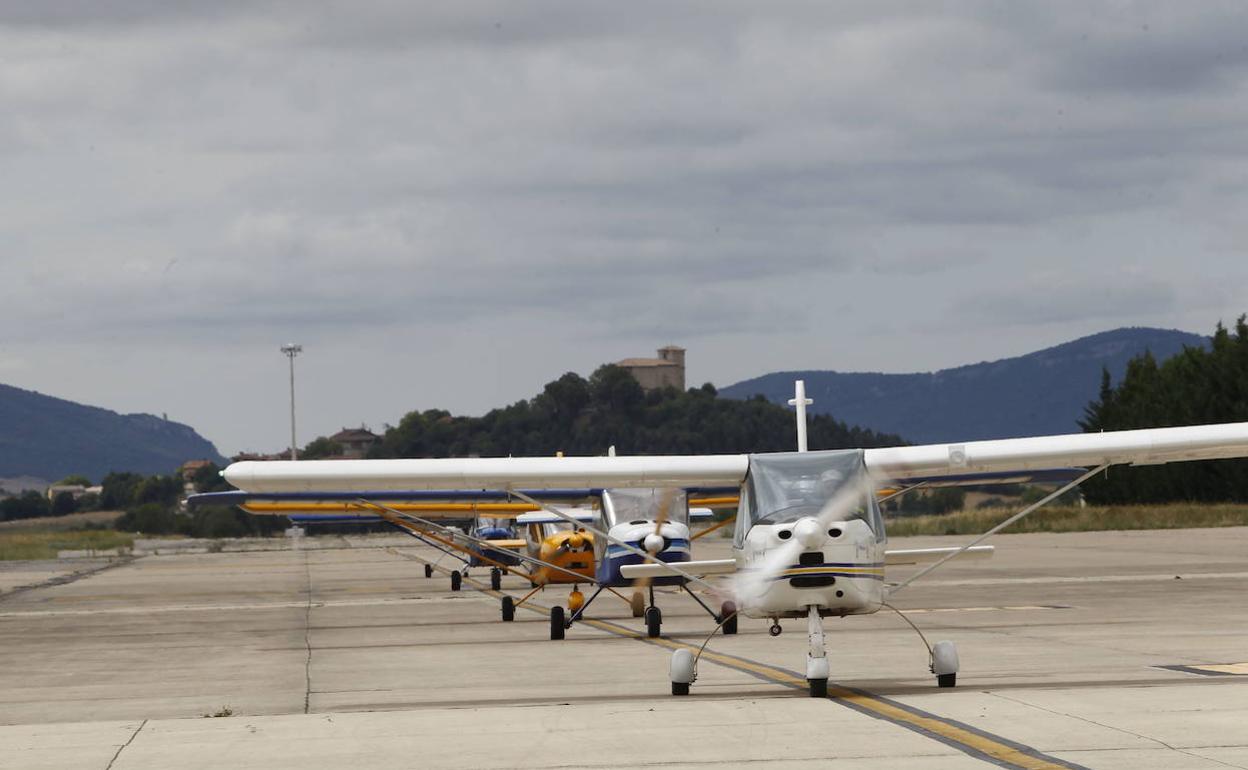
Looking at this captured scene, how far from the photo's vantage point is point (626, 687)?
1354 cm

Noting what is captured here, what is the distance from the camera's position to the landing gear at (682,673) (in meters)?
12.5

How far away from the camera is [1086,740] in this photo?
30.2 ft

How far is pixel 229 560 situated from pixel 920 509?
76.5 meters

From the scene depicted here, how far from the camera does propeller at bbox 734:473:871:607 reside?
11.4 m

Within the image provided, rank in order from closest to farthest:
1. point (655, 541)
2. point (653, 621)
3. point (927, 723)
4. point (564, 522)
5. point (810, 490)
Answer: point (927, 723)
point (810, 490)
point (655, 541)
point (653, 621)
point (564, 522)

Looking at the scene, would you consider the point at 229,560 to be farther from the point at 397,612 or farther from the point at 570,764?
the point at 570,764

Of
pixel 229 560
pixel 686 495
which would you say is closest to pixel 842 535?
pixel 686 495

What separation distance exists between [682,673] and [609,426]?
142 metres

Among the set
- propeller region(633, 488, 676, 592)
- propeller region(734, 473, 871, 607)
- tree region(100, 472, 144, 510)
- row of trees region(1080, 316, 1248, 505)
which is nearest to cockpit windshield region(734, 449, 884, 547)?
propeller region(734, 473, 871, 607)

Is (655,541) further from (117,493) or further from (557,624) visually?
(117,493)

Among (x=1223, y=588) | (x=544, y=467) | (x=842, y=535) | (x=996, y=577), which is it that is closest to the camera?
(x=842, y=535)

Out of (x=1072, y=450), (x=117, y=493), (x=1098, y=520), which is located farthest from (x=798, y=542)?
(x=117, y=493)

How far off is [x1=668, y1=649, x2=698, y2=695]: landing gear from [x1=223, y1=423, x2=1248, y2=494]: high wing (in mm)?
1547

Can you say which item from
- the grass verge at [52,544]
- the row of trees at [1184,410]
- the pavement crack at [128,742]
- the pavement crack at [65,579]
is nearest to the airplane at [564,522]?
the pavement crack at [128,742]
